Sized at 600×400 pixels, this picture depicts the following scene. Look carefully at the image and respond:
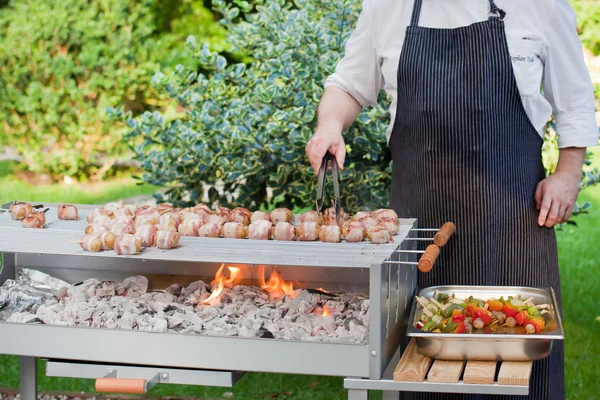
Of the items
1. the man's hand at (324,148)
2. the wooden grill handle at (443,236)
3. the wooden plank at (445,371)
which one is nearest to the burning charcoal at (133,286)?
the man's hand at (324,148)

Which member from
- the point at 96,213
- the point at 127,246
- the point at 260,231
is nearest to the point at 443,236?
the point at 260,231

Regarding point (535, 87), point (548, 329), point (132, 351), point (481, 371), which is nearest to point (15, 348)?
point (132, 351)

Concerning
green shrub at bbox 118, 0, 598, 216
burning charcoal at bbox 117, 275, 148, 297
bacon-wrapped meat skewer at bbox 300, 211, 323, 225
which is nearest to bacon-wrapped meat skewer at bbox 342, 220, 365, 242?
bacon-wrapped meat skewer at bbox 300, 211, 323, 225

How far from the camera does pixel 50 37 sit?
28.2 feet

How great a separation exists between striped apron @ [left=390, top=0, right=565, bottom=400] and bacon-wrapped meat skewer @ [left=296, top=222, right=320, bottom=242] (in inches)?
21.8

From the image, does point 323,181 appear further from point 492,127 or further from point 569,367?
point 569,367

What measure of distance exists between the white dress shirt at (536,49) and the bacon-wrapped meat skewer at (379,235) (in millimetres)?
678

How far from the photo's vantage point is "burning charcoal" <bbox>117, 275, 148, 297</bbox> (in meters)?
2.70

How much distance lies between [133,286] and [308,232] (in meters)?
0.61

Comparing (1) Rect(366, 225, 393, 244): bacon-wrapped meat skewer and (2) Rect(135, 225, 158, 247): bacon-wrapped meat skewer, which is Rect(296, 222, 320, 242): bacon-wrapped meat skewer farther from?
(2) Rect(135, 225, 158, 247): bacon-wrapped meat skewer

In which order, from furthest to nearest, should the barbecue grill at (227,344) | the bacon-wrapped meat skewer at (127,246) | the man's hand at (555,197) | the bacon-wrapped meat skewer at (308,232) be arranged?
the man's hand at (555,197), the bacon-wrapped meat skewer at (308,232), the bacon-wrapped meat skewer at (127,246), the barbecue grill at (227,344)

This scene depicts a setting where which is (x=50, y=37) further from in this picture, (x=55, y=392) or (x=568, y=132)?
(x=568, y=132)

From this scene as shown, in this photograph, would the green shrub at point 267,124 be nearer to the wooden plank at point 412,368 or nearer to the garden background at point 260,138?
the garden background at point 260,138

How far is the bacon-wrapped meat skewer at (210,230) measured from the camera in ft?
8.55
